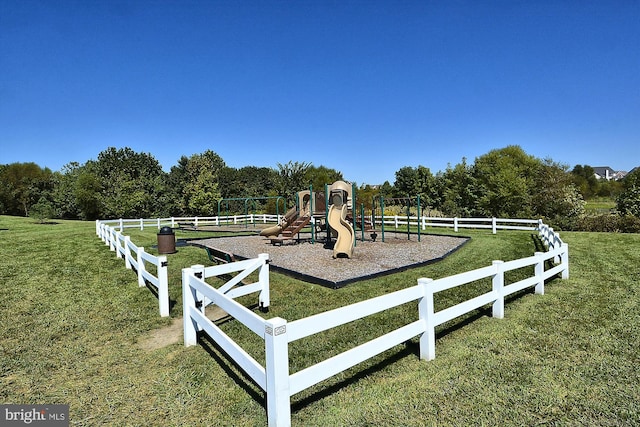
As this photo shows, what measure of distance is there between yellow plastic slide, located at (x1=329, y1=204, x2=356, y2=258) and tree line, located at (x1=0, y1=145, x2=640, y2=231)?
43.0 feet

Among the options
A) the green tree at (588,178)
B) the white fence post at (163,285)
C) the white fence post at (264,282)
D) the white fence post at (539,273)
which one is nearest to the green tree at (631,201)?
the white fence post at (539,273)

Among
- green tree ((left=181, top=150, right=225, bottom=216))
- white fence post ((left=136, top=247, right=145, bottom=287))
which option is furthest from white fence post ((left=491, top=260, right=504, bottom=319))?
green tree ((left=181, top=150, right=225, bottom=216))

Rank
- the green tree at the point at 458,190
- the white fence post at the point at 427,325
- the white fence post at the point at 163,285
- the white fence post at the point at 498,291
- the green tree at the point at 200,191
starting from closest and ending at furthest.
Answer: the white fence post at the point at 427,325
the white fence post at the point at 498,291
the white fence post at the point at 163,285
the green tree at the point at 458,190
the green tree at the point at 200,191

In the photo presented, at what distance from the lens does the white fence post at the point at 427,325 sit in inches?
160

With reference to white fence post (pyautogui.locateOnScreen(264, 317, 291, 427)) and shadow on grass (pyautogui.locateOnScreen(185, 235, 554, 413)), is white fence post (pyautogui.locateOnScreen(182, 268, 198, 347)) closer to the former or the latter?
shadow on grass (pyautogui.locateOnScreen(185, 235, 554, 413))

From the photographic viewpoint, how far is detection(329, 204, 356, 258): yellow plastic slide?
37.1 feet

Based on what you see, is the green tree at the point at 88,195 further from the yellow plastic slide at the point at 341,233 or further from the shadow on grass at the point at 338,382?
the shadow on grass at the point at 338,382

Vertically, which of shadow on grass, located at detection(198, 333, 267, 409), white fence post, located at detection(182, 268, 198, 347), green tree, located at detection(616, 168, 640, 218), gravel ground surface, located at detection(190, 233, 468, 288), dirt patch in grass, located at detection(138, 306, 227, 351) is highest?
green tree, located at detection(616, 168, 640, 218)

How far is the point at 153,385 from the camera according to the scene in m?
3.63

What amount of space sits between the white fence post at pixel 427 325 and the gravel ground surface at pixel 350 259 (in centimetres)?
360

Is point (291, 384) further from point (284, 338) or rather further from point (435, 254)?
point (435, 254)

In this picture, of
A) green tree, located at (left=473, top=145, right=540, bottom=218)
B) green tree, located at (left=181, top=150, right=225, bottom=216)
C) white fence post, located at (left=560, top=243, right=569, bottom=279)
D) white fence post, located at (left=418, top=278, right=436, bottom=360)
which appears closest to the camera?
white fence post, located at (left=418, top=278, right=436, bottom=360)

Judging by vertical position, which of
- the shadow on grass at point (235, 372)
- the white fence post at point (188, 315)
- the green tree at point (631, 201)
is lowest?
the shadow on grass at point (235, 372)

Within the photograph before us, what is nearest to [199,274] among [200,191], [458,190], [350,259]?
[350,259]
